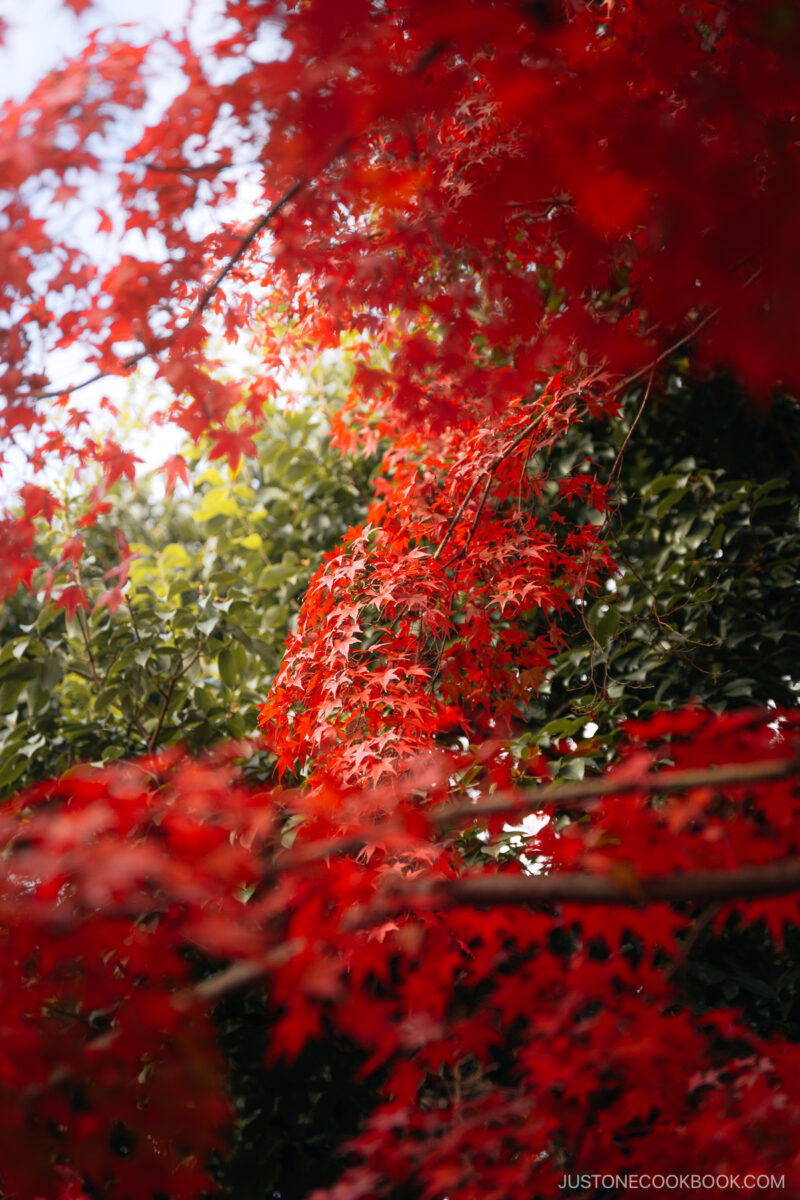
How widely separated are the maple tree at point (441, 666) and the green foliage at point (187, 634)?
8 centimetres

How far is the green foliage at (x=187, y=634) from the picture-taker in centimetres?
265

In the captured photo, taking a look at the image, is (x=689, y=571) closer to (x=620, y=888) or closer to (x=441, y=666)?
(x=441, y=666)

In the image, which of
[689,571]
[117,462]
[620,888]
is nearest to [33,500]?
[117,462]

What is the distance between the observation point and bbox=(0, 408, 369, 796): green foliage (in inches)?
104

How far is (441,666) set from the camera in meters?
2.04

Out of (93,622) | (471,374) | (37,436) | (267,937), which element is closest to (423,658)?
(471,374)

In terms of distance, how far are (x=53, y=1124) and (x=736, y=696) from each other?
204 centimetres

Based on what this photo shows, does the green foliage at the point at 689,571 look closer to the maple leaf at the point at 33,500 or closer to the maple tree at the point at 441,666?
the maple tree at the point at 441,666

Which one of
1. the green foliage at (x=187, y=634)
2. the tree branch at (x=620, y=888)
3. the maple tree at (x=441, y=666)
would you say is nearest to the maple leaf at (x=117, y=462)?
the maple tree at (x=441, y=666)

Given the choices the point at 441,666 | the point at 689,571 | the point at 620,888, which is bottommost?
the point at 689,571

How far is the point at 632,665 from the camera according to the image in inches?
102

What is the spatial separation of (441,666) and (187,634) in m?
1.24

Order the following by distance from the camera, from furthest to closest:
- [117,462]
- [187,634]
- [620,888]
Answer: [187,634] → [117,462] → [620,888]

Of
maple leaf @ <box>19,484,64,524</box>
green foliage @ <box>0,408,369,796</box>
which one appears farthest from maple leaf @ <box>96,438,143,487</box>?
green foliage @ <box>0,408,369,796</box>
